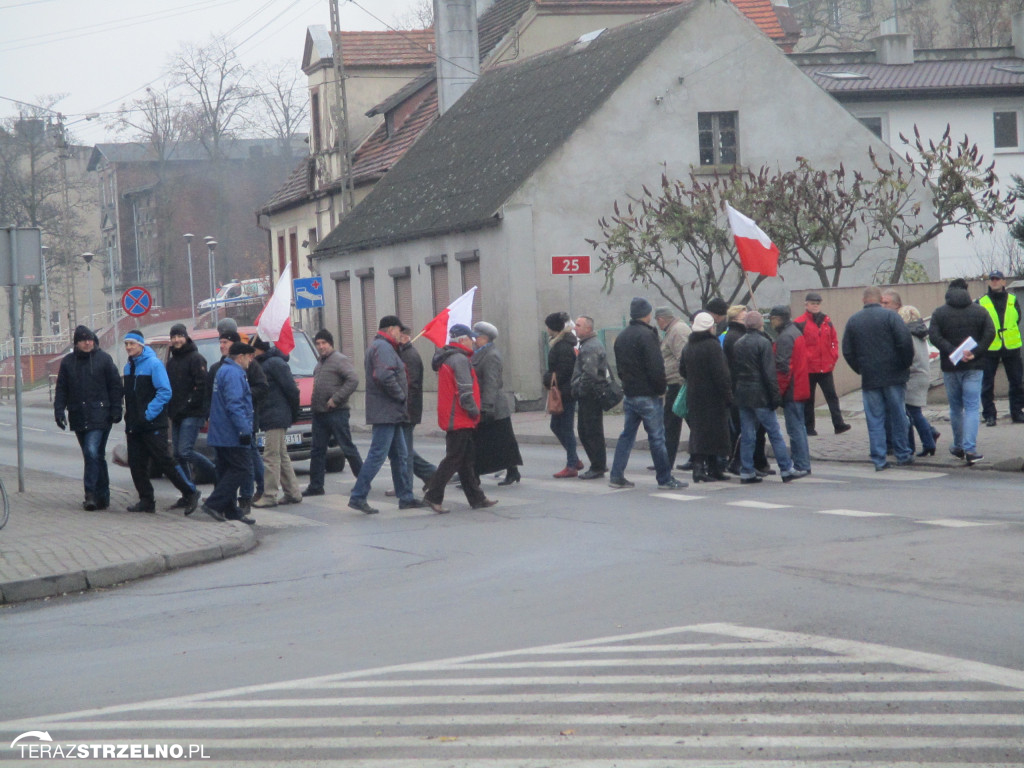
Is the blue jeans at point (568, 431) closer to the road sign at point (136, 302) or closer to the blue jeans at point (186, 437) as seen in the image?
the blue jeans at point (186, 437)

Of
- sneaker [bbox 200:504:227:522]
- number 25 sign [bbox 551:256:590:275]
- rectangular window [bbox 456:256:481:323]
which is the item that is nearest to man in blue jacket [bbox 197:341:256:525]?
sneaker [bbox 200:504:227:522]

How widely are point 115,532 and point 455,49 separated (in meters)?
29.2

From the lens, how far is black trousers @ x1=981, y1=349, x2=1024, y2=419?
58.4 ft

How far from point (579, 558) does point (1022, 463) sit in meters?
6.55

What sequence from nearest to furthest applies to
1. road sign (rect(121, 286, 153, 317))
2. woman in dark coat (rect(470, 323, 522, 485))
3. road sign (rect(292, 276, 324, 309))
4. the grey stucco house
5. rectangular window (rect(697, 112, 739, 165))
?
woman in dark coat (rect(470, 323, 522, 485)) → the grey stucco house → rectangular window (rect(697, 112, 739, 165)) → road sign (rect(292, 276, 324, 309)) → road sign (rect(121, 286, 153, 317))

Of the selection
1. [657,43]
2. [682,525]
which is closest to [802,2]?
[657,43]

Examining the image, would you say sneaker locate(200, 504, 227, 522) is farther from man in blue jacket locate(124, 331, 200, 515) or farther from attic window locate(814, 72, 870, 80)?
attic window locate(814, 72, 870, 80)

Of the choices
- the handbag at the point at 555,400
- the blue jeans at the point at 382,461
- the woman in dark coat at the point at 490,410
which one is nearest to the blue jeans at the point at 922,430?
the handbag at the point at 555,400

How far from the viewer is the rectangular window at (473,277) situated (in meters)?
30.7

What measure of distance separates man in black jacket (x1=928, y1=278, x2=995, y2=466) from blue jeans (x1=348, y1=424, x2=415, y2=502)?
596 centimetres

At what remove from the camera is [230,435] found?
1237 centimetres

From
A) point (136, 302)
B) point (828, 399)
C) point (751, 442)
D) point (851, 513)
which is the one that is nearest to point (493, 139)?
point (136, 302)

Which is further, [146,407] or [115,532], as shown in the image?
[146,407]

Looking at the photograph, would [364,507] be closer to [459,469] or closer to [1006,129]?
[459,469]
